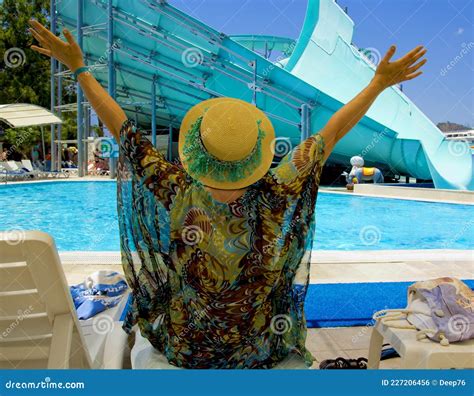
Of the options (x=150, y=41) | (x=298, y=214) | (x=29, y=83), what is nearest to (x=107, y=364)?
(x=298, y=214)

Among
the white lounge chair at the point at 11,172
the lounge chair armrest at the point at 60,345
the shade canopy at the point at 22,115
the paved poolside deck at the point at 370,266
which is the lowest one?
the paved poolside deck at the point at 370,266

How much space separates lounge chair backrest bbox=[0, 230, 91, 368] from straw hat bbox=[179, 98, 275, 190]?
375mm

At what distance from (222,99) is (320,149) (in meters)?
0.29

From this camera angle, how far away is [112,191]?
462 inches

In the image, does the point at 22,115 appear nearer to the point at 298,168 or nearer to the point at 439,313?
the point at 298,168

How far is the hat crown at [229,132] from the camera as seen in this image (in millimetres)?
1021

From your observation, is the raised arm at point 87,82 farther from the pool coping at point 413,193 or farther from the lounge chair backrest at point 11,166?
the lounge chair backrest at point 11,166

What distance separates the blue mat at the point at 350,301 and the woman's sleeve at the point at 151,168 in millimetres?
1445

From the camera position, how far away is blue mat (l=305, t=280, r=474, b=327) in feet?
7.71

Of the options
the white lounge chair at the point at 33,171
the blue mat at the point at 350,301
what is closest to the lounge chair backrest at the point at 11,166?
the white lounge chair at the point at 33,171

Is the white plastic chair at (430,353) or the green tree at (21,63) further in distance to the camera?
the green tree at (21,63)

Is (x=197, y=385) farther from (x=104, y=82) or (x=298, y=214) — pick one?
(x=104, y=82)

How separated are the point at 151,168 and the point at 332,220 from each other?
7.53 m

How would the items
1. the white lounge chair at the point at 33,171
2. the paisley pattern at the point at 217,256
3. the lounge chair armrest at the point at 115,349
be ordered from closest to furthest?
the paisley pattern at the point at 217,256, the lounge chair armrest at the point at 115,349, the white lounge chair at the point at 33,171
